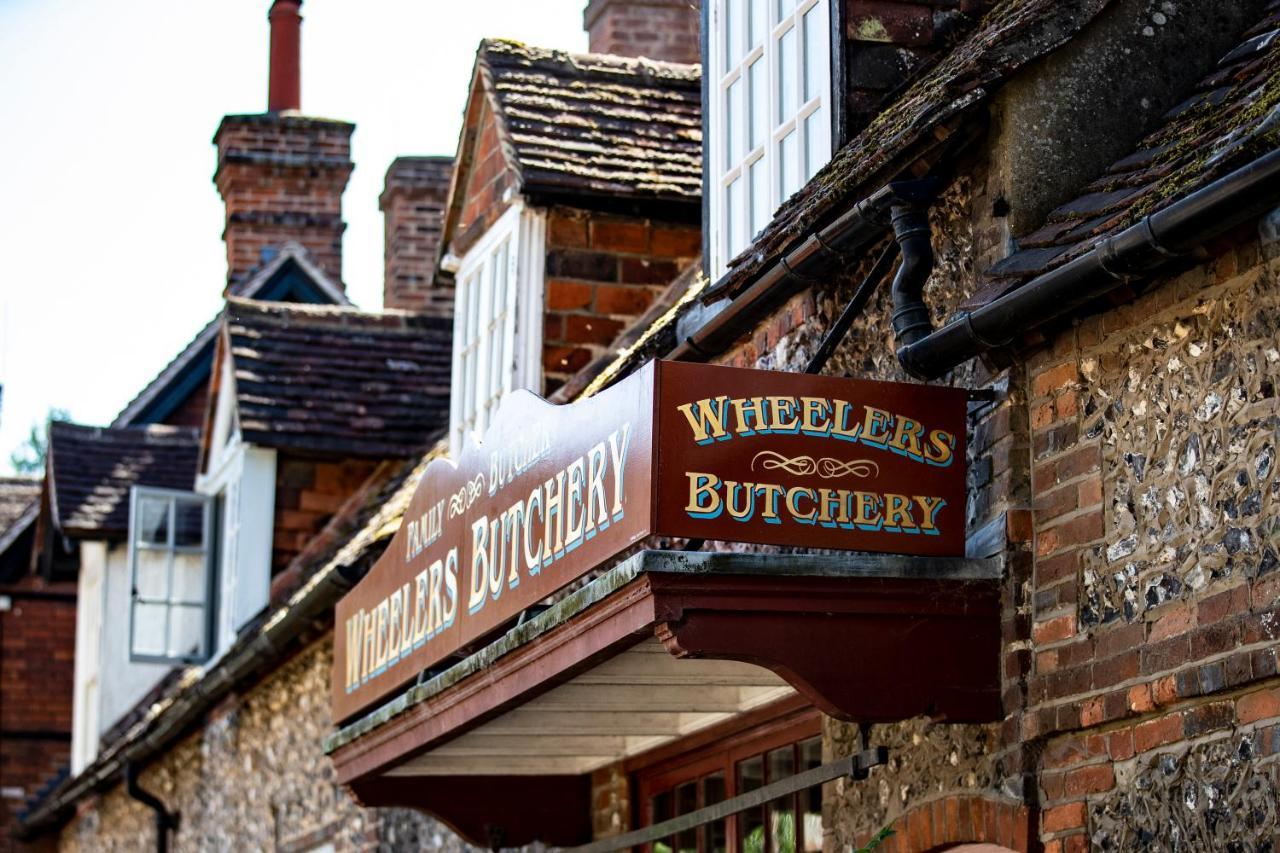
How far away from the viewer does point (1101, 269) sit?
17.4 ft

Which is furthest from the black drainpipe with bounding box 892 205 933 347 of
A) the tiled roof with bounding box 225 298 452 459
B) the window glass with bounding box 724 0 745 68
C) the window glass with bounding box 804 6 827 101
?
the tiled roof with bounding box 225 298 452 459

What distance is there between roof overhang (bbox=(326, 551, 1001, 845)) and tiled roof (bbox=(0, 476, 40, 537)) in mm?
19132

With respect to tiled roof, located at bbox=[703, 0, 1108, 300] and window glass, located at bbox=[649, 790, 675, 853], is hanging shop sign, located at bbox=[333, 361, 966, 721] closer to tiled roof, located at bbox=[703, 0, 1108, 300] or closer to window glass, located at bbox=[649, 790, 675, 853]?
tiled roof, located at bbox=[703, 0, 1108, 300]

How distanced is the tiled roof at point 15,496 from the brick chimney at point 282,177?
281 inches

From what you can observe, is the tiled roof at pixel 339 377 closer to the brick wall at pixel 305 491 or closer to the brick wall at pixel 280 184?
the brick wall at pixel 305 491

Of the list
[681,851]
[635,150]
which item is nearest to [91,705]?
[635,150]

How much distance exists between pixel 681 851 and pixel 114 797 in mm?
11219

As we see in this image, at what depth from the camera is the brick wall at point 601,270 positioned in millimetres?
10742

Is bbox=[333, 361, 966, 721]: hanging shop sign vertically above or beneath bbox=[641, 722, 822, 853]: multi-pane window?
above

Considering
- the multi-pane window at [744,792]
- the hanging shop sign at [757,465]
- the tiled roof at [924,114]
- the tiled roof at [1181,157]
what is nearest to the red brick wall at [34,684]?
the multi-pane window at [744,792]

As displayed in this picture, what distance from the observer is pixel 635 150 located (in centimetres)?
1098

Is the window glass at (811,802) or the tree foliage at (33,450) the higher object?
the tree foliage at (33,450)

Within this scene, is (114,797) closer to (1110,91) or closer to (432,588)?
(432,588)

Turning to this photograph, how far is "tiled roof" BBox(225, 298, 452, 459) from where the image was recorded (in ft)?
47.4
